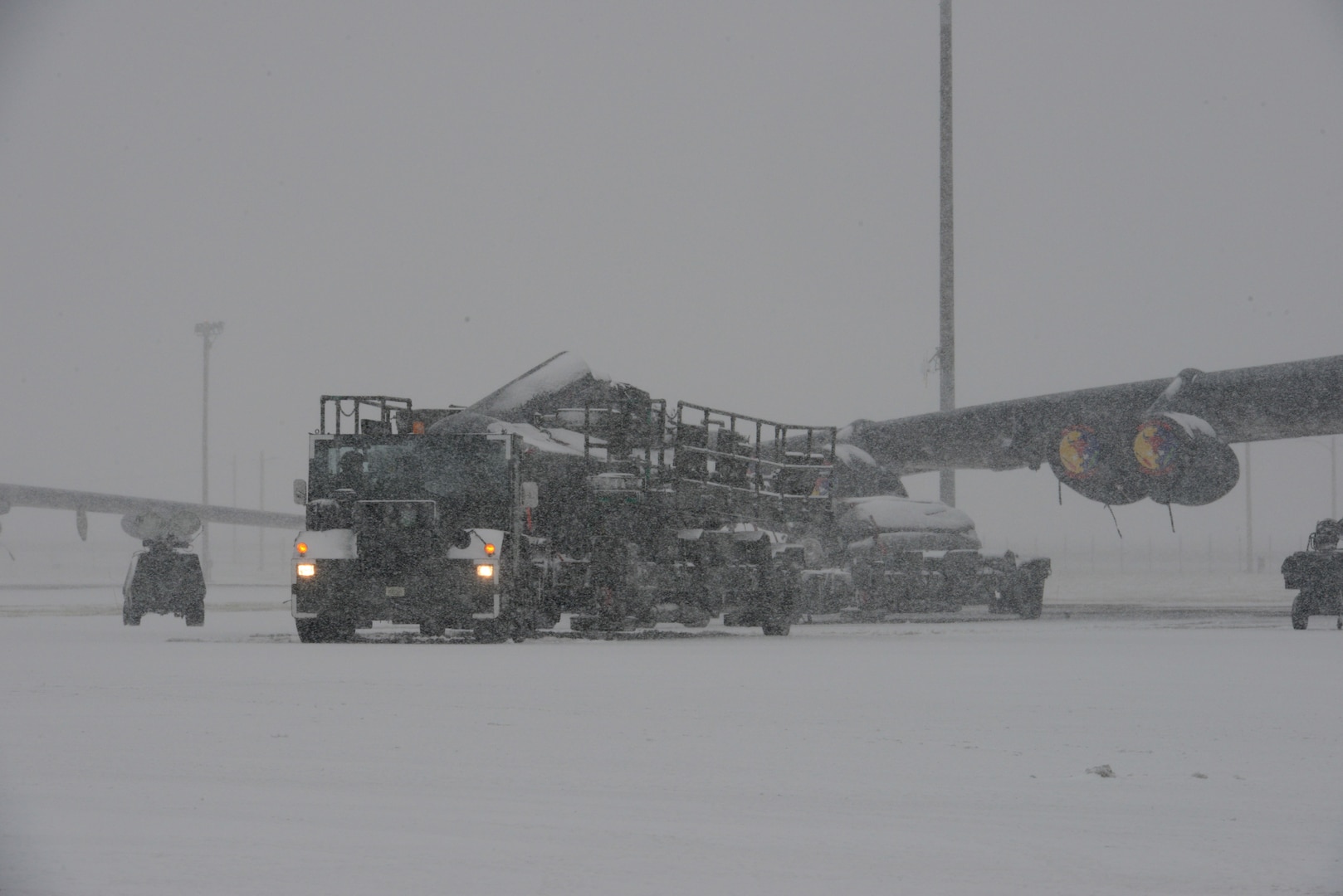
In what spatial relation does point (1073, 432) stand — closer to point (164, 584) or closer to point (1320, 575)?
point (1320, 575)

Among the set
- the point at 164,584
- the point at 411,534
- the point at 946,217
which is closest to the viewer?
the point at 411,534

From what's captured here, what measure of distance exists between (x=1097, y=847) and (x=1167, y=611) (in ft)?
94.0

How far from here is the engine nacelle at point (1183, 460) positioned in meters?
25.2

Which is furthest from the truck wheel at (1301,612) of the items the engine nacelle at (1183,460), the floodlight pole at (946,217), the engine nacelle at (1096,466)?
the floodlight pole at (946,217)

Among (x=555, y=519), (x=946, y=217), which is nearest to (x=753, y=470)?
(x=555, y=519)

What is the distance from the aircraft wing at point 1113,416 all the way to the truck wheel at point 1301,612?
392 cm

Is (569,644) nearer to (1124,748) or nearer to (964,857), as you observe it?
(1124,748)

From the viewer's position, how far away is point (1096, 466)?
27031mm

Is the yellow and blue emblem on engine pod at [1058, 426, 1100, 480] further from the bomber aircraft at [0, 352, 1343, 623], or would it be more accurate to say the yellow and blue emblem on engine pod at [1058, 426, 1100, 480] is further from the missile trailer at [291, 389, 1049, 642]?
the missile trailer at [291, 389, 1049, 642]

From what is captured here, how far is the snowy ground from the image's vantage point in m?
6.04

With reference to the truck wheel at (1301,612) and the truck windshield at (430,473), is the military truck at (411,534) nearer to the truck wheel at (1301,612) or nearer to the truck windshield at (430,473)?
the truck windshield at (430,473)

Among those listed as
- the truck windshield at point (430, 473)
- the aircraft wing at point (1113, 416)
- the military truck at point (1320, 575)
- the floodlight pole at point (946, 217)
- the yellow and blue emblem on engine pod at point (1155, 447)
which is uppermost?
the floodlight pole at point (946, 217)

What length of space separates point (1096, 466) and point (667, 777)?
2008cm

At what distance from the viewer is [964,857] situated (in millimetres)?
6309
